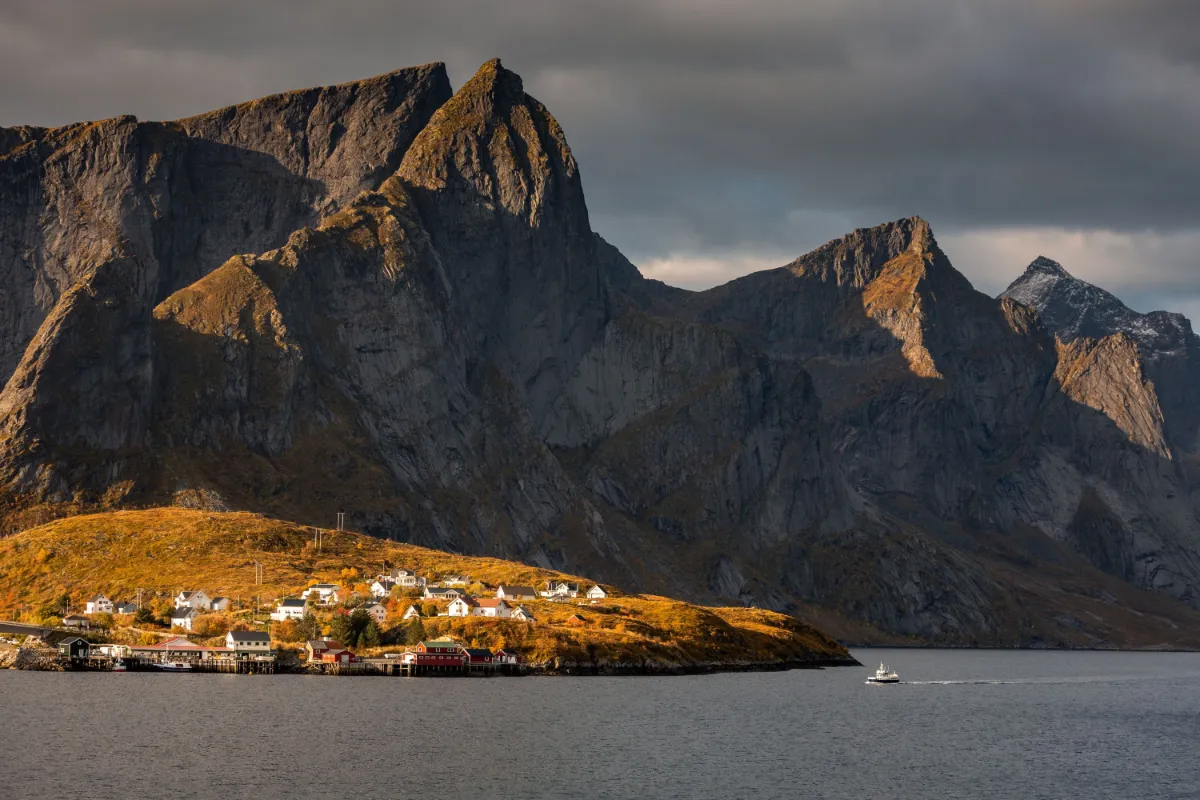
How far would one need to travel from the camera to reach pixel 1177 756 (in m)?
145

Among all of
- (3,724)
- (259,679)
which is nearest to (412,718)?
(3,724)

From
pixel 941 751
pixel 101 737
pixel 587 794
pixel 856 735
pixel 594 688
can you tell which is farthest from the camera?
pixel 594 688

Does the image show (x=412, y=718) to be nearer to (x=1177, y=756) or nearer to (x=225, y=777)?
(x=225, y=777)

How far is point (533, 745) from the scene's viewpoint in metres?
134

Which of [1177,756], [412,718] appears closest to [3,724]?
[412,718]

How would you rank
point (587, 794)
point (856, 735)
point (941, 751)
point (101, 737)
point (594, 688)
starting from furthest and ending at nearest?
point (594, 688)
point (856, 735)
point (941, 751)
point (101, 737)
point (587, 794)

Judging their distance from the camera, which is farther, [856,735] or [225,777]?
[856,735]

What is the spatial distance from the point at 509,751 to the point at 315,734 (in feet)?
59.7

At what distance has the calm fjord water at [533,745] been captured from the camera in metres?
113

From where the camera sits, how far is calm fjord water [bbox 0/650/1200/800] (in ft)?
370

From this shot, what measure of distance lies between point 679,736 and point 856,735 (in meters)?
20.7

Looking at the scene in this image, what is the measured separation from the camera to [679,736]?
145 m

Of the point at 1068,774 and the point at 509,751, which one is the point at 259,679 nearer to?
the point at 509,751

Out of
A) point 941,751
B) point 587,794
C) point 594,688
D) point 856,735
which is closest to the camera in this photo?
point 587,794
